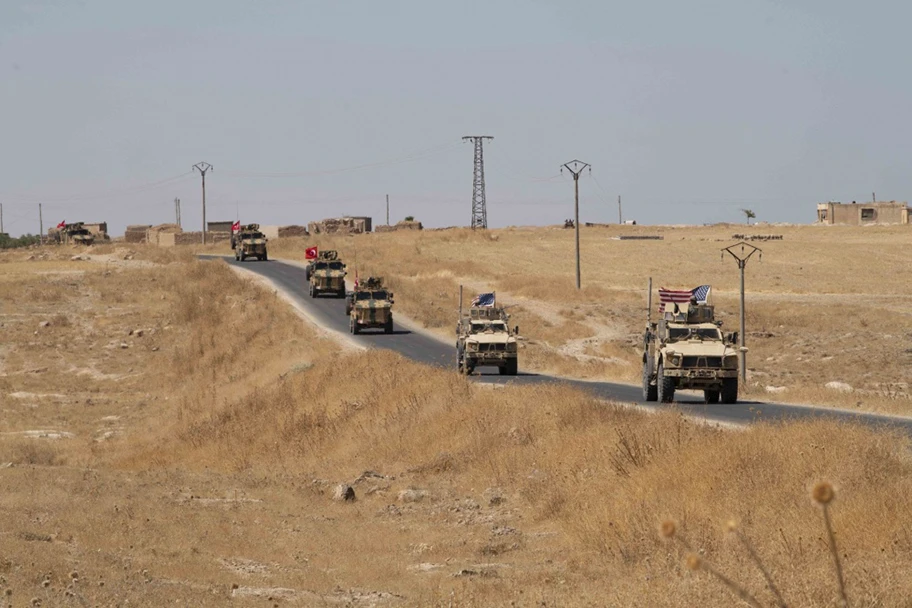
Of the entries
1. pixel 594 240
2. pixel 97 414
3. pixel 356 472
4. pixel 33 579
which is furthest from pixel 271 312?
pixel 594 240

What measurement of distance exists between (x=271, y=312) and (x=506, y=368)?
24.0m

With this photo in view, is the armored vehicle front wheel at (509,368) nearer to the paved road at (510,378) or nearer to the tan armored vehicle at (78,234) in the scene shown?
the paved road at (510,378)

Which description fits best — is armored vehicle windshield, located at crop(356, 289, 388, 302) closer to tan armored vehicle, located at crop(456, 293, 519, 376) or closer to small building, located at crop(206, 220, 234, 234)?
tan armored vehicle, located at crop(456, 293, 519, 376)

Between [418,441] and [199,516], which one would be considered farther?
[418,441]

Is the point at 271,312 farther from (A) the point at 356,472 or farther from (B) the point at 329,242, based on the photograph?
(B) the point at 329,242

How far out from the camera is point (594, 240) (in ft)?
426

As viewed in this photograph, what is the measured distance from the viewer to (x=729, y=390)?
104 ft

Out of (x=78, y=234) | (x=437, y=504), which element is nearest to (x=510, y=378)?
(x=437, y=504)

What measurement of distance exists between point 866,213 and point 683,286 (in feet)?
296

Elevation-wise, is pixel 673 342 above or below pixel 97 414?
above

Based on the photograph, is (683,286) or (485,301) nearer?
(485,301)

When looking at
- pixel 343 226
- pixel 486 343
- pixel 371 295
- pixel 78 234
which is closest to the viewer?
pixel 486 343

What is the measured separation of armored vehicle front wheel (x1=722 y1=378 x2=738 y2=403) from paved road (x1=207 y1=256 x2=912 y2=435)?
30 cm

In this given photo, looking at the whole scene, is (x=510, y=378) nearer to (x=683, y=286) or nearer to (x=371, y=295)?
(x=371, y=295)
